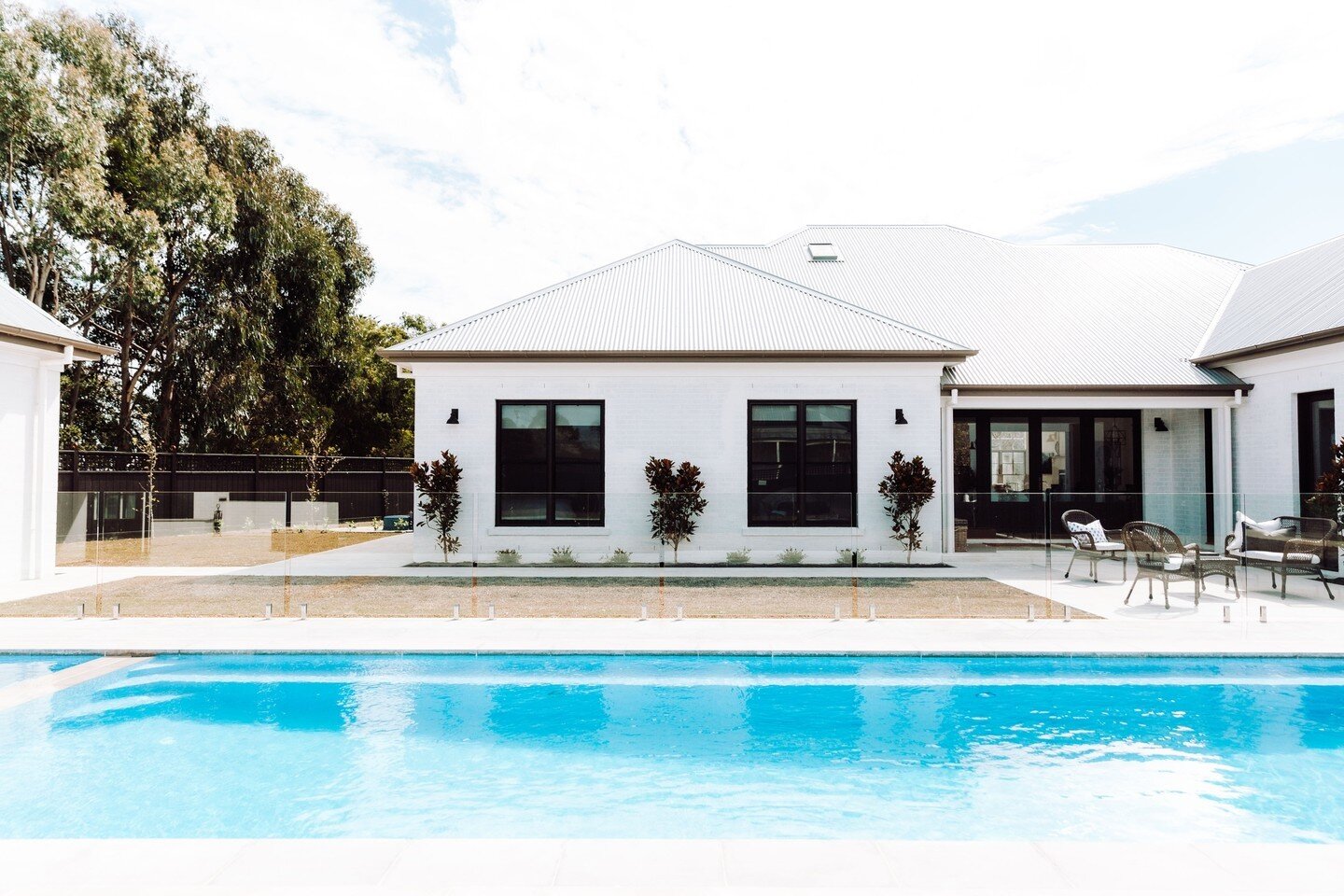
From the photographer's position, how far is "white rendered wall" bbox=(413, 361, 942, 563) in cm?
1407

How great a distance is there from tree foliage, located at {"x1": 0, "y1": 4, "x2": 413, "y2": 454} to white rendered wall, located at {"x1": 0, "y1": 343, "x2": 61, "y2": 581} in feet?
36.9

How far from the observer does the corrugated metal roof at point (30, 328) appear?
11.6 m

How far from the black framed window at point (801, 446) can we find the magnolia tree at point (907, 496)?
66cm

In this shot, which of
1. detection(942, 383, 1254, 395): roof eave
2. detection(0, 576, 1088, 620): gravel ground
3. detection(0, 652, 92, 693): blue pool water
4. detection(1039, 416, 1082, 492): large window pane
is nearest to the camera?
detection(0, 652, 92, 693): blue pool water

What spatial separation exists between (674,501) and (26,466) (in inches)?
389

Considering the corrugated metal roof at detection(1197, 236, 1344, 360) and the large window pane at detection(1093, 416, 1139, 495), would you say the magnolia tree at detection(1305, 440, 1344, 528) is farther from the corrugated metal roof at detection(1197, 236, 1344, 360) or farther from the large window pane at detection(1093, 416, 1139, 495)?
the large window pane at detection(1093, 416, 1139, 495)

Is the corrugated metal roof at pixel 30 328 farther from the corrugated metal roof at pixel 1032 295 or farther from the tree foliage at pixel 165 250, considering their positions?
the corrugated metal roof at pixel 1032 295

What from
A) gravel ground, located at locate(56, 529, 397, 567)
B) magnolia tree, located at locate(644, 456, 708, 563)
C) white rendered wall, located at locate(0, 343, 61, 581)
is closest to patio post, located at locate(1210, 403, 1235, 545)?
magnolia tree, located at locate(644, 456, 708, 563)

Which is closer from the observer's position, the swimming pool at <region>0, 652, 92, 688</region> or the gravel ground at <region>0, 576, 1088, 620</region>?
the swimming pool at <region>0, 652, 92, 688</region>

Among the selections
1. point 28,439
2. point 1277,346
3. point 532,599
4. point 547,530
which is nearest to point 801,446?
point 547,530

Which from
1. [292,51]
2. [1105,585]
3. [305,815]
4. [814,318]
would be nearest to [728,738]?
[305,815]

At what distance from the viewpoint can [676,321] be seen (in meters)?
15.0

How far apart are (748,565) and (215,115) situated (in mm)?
25215

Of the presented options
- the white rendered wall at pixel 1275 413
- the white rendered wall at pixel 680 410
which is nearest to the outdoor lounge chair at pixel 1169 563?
the white rendered wall at pixel 1275 413
